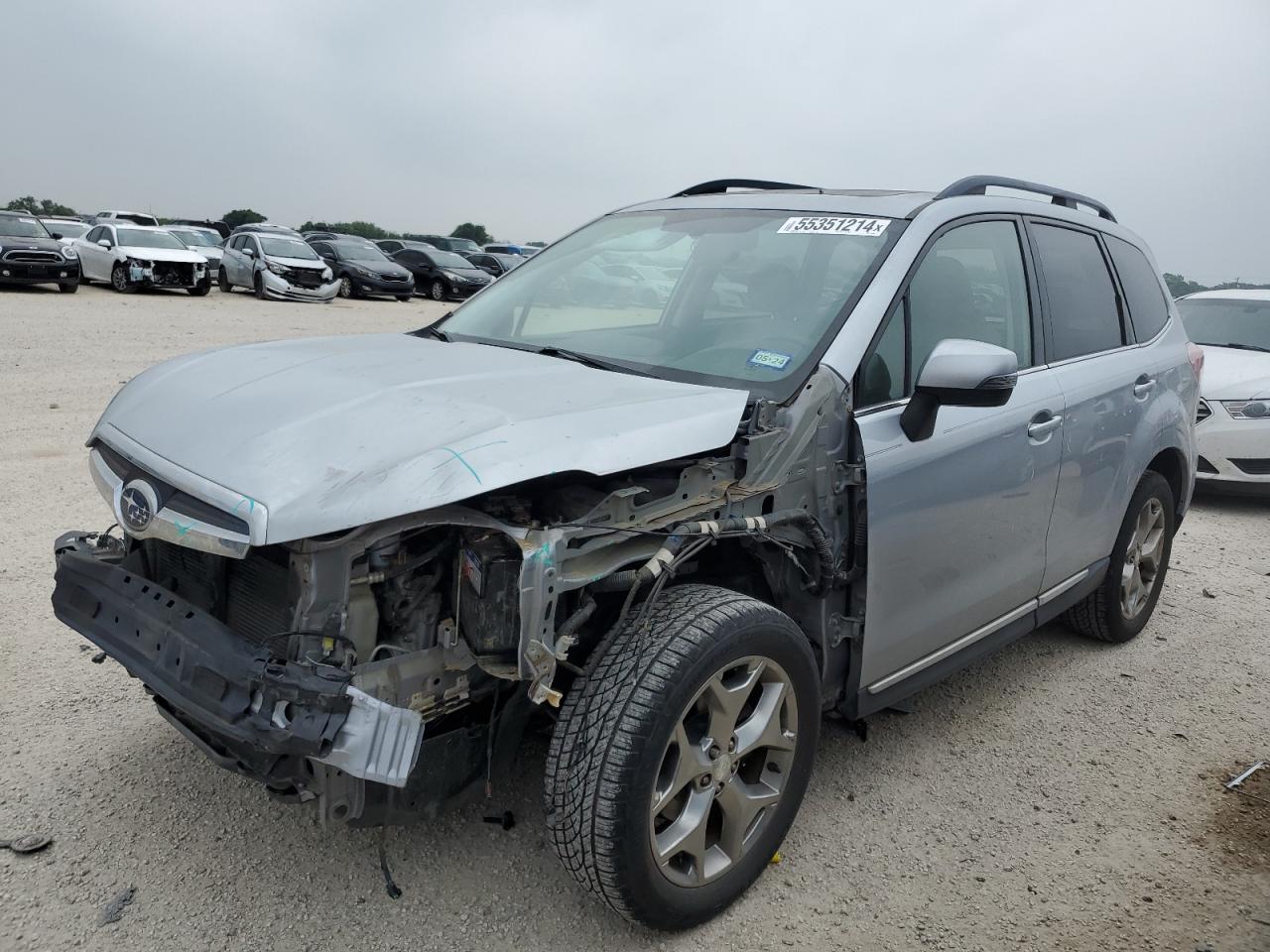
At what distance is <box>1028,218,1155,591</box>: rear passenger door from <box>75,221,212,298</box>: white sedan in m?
19.3

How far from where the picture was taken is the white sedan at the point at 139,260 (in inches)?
757

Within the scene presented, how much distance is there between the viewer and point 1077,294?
3830mm

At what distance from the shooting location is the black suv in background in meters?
17.4

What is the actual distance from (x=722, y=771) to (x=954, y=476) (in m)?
1.18

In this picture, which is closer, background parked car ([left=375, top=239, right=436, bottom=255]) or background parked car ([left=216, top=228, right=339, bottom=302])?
background parked car ([left=216, top=228, right=339, bottom=302])

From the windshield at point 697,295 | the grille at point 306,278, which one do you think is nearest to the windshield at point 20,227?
the grille at point 306,278

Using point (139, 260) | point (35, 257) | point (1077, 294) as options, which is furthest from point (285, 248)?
point (1077, 294)

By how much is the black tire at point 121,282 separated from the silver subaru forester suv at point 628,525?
18506mm

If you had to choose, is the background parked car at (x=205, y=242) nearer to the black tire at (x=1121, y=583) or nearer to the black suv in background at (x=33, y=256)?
the black suv in background at (x=33, y=256)

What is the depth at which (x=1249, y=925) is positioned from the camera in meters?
2.68

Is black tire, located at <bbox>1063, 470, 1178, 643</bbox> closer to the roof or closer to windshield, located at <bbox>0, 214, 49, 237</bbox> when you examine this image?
the roof

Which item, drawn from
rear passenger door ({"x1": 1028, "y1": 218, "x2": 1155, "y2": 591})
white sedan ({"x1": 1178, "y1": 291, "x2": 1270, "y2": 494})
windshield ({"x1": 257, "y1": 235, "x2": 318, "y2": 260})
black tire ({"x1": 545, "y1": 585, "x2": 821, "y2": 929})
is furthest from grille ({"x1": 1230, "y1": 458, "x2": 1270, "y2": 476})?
windshield ({"x1": 257, "y1": 235, "x2": 318, "y2": 260})

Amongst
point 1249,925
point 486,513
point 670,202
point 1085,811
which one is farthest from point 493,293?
point 1249,925

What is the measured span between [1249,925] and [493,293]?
3.19 meters
